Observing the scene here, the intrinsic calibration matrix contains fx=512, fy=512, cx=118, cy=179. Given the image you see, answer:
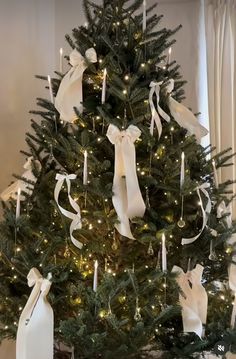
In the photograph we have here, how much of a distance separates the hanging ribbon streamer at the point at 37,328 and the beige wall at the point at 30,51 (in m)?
0.80

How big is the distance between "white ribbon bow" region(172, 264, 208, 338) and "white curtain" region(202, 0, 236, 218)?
2.48ft

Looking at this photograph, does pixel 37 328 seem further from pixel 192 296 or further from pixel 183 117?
pixel 183 117

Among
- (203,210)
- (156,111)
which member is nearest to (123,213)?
(203,210)

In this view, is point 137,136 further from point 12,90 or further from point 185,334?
point 12,90

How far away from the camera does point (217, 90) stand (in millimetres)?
2291

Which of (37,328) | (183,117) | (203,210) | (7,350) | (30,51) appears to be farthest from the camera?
(30,51)

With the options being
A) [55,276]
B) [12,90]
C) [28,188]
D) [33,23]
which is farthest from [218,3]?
[55,276]

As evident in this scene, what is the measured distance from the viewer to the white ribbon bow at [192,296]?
1.58 meters

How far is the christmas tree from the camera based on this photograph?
1562 millimetres

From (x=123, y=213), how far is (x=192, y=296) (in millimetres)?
344

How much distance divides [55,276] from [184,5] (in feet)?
4.91

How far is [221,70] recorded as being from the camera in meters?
2.30

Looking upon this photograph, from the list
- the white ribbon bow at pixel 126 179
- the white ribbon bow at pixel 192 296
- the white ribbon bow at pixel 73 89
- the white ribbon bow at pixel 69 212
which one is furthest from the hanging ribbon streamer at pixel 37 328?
the white ribbon bow at pixel 73 89

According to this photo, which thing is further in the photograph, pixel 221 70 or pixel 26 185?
pixel 221 70
